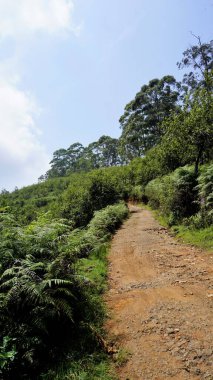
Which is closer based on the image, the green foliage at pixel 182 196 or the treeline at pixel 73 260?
the treeline at pixel 73 260

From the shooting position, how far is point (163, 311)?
5023 millimetres

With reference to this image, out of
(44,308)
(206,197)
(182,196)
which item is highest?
(182,196)

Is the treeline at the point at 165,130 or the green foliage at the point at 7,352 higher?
the treeline at the point at 165,130

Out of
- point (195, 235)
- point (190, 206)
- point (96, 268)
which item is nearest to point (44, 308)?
point (96, 268)

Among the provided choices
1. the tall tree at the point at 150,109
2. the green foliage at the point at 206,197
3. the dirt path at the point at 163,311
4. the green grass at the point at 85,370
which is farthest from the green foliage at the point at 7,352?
the tall tree at the point at 150,109

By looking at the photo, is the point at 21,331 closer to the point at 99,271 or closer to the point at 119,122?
the point at 99,271

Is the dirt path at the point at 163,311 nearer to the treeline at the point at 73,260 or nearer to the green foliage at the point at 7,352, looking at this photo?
the treeline at the point at 73,260

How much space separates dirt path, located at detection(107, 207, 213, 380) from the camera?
3725 millimetres

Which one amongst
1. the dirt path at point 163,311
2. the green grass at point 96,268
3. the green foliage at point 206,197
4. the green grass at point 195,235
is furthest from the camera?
the green foliage at point 206,197

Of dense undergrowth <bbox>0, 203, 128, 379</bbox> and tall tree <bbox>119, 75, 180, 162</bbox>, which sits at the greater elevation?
tall tree <bbox>119, 75, 180, 162</bbox>

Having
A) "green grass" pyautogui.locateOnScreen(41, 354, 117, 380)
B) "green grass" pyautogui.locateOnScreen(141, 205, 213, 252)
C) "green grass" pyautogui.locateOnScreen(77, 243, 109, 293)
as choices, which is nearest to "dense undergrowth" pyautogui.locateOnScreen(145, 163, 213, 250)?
"green grass" pyautogui.locateOnScreen(141, 205, 213, 252)

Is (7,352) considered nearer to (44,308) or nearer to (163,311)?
(44,308)

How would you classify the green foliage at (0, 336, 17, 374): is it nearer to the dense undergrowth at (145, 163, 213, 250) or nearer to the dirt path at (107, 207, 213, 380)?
the dirt path at (107, 207, 213, 380)

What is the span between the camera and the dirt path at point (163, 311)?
3725 millimetres
